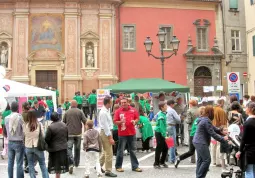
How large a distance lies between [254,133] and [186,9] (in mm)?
26331

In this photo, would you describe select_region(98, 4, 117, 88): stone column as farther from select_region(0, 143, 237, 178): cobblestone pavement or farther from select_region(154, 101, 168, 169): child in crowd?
select_region(154, 101, 168, 169): child in crowd

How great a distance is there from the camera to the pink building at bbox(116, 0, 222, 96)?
1174 inches

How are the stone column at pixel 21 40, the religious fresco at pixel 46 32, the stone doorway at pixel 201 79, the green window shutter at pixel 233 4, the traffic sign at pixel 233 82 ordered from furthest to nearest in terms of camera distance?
1. the green window shutter at pixel 233 4
2. the stone doorway at pixel 201 79
3. the religious fresco at pixel 46 32
4. the stone column at pixel 21 40
5. the traffic sign at pixel 233 82

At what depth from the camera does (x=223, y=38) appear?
31.5 m

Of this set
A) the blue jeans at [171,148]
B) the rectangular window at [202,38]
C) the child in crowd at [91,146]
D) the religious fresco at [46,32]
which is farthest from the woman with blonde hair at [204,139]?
the rectangular window at [202,38]

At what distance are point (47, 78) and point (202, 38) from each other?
13393mm

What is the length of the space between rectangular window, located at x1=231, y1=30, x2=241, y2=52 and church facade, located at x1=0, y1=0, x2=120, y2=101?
1072cm

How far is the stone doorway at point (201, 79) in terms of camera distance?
1217 inches

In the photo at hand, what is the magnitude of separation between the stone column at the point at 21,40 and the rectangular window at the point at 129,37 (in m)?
7.64

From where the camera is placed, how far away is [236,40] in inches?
1255

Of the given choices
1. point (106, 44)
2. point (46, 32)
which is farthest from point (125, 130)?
point (46, 32)

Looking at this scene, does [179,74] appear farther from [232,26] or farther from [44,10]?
[44,10]

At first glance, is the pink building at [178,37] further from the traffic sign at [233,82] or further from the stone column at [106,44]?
the traffic sign at [233,82]

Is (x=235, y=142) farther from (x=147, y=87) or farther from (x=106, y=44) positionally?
(x=106, y=44)
